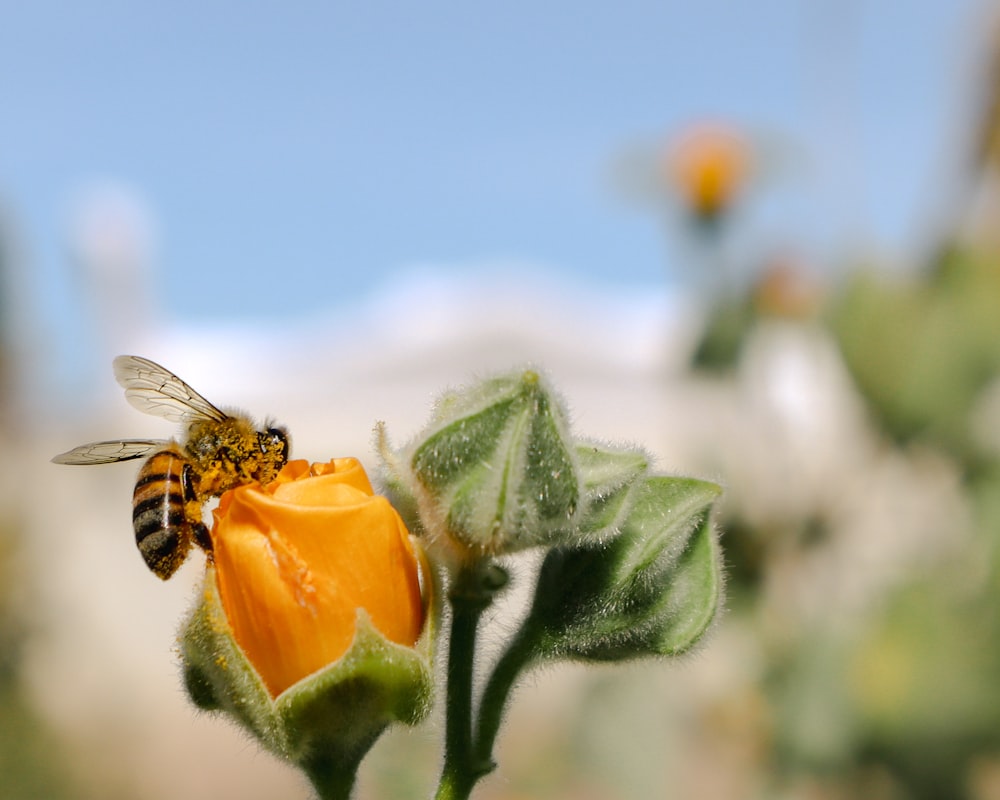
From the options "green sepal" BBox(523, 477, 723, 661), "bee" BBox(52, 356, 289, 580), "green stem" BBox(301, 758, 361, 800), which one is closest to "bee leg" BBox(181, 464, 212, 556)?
"bee" BBox(52, 356, 289, 580)

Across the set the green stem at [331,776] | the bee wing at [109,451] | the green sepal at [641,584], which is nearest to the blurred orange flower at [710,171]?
the bee wing at [109,451]

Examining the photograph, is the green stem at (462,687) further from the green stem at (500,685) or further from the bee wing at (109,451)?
the bee wing at (109,451)

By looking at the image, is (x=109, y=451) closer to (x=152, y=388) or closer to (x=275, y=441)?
(x=152, y=388)

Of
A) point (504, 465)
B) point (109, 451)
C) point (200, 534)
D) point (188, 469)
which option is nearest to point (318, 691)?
point (504, 465)

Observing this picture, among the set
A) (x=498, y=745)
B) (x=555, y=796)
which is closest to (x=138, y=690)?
(x=555, y=796)

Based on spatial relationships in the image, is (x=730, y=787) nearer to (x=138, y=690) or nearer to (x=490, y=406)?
(x=490, y=406)

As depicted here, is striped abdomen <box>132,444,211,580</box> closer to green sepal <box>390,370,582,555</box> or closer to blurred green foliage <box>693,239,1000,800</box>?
green sepal <box>390,370,582,555</box>
